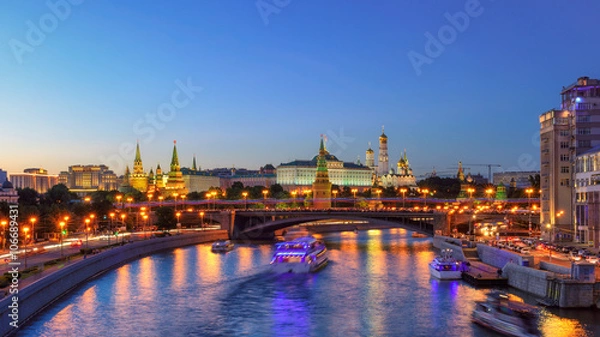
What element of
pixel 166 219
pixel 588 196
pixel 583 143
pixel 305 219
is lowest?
pixel 166 219

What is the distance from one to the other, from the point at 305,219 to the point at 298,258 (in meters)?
31.7

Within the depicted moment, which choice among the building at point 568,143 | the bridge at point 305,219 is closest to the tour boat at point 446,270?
the building at point 568,143

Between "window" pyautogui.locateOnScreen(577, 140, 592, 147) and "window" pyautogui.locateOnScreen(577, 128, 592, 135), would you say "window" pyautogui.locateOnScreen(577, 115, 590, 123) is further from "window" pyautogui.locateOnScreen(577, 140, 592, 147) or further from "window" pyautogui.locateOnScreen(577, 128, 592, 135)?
"window" pyautogui.locateOnScreen(577, 140, 592, 147)

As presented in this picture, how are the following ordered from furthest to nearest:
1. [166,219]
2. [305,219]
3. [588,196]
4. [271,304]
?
[166,219]
[305,219]
[588,196]
[271,304]

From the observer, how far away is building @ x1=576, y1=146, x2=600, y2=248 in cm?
5291

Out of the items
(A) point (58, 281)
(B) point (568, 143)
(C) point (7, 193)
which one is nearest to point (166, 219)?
(C) point (7, 193)

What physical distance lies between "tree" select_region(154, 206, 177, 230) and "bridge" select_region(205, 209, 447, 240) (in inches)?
269

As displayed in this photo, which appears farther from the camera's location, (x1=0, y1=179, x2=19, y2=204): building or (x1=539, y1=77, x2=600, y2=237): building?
(x1=0, y1=179, x2=19, y2=204): building

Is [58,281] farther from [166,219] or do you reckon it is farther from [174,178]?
[174,178]

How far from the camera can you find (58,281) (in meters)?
39.6

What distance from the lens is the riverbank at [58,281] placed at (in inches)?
1196

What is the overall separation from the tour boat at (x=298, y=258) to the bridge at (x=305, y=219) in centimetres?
2240

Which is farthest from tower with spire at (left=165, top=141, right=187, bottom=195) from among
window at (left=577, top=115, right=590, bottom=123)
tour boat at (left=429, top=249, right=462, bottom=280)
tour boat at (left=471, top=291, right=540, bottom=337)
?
tour boat at (left=471, top=291, right=540, bottom=337)

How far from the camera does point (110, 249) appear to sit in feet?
189
